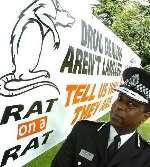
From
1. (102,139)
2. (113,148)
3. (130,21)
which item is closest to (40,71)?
(102,139)

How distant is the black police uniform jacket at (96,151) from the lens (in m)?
4.18

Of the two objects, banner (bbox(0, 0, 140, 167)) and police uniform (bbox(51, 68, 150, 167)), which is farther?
banner (bbox(0, 0, 140, 167))

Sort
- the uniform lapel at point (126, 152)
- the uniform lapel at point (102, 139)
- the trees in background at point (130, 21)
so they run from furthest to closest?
1. the trees in background at point (130, 21)
2. the uniform lapel at point (102, 139)
3. the uniform lapel at point (126, 152)

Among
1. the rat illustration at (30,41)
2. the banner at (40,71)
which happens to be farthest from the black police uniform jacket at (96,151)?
the rat illustration at (30,41)

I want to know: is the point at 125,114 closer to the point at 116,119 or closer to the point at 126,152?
the point at 116,119

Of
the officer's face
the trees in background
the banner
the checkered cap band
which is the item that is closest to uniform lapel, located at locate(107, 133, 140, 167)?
the officer's face

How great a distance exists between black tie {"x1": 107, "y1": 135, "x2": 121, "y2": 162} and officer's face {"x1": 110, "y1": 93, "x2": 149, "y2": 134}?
0.08 meters

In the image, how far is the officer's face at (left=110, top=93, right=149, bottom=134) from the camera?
4164 mm

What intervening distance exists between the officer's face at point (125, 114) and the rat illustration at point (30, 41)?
950 millimetres

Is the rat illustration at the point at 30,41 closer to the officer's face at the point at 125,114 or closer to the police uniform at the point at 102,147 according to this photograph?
the police uniform at the point at 102,147

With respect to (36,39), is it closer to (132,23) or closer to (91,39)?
(91,39)

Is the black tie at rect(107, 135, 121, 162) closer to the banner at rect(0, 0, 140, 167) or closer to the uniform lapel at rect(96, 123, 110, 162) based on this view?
the uniform lapel at rect(96, 123, 110, 162)

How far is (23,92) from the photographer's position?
15.3 feet

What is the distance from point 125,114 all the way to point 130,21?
43.1m
